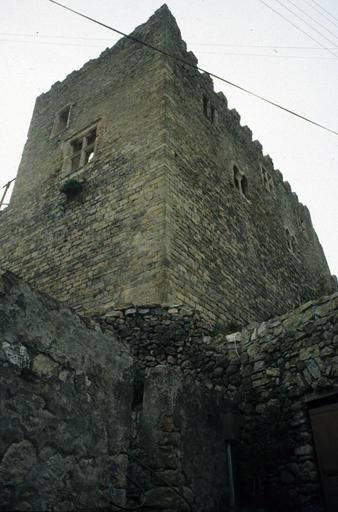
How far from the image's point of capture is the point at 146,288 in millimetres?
7457

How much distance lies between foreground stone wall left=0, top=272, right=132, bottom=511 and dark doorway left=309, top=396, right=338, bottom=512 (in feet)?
7.17

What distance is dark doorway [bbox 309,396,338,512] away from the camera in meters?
4.48

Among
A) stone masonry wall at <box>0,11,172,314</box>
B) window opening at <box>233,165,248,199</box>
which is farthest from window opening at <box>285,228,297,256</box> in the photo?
stone masonry wall at <box>0,11,172,314</box>

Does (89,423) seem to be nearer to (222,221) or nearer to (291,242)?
(222,221)

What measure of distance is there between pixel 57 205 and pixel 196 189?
11.5 feet

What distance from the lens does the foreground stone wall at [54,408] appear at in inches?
124

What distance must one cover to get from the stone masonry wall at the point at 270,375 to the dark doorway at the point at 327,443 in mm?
87

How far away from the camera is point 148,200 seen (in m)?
8.67

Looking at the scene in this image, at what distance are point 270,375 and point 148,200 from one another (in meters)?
4.39

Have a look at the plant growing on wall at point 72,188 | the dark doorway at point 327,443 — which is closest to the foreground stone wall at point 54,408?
the dark doorway at point 327,443

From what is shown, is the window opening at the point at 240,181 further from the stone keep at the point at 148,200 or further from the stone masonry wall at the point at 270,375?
the stone masonry wall at the point at 270,375

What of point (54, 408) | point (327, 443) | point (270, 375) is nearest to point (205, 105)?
point (270, 375)

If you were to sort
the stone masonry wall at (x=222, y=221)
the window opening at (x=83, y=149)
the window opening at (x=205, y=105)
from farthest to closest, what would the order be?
the window opening at (x=205, y=105) < the window opening at (x=83, y=149) < the stone masonry wall at (x=222, y=221)

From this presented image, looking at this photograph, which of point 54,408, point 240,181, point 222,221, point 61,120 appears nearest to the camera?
point 54,408
